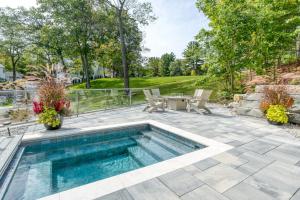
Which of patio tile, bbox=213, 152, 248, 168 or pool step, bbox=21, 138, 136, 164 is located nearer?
patio tile, bbox=213, 152, 248, 168

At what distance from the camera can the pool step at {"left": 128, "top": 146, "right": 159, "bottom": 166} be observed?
11.8 ft

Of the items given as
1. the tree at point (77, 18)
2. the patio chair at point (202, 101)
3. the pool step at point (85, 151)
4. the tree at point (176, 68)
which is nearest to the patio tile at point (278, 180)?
the pool step at point (85, 151)

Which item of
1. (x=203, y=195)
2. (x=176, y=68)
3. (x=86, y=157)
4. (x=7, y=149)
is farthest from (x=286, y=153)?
(x=176, y=68)

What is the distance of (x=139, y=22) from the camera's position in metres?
16.1

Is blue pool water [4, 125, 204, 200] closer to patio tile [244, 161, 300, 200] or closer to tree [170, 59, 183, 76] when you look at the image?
patio tile [244, 161, 300, 200]

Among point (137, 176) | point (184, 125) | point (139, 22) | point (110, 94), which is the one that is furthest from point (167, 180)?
point (139, 22)

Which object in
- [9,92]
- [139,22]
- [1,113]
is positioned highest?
[139,22]

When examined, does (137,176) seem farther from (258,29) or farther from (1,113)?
(258,29)

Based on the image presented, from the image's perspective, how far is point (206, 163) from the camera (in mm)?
2898

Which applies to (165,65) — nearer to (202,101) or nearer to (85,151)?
(202,101)

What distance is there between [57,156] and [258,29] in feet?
31.8

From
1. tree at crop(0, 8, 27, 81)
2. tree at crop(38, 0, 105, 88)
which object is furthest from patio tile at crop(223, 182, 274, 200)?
tree at crop(0, 8, 27, 81)

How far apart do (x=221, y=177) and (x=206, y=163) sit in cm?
44

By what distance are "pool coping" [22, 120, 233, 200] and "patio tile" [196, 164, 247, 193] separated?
1.22 feet
